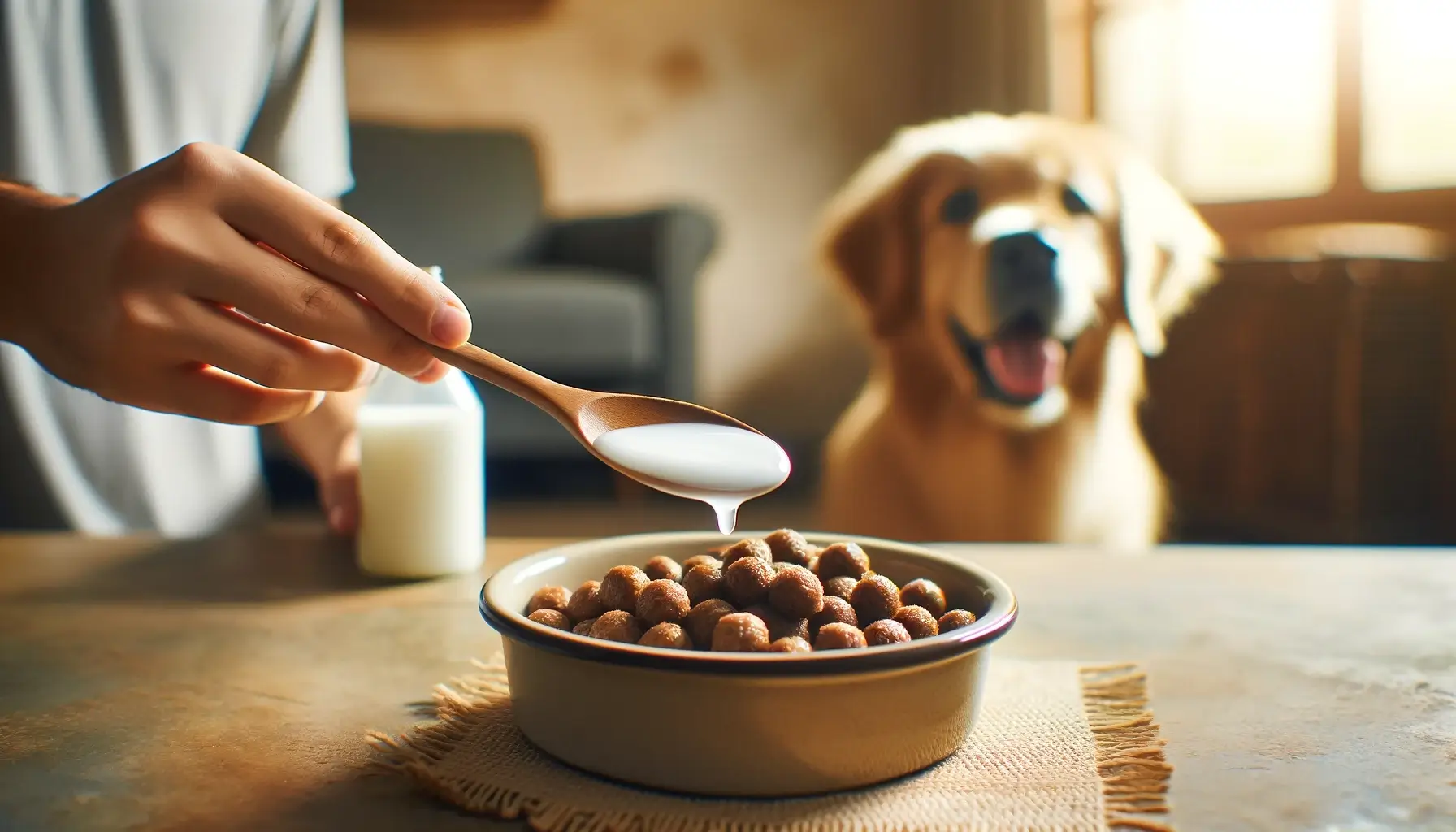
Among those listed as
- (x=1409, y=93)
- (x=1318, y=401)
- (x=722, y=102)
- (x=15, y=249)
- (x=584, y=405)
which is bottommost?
(x=1318, y=401)

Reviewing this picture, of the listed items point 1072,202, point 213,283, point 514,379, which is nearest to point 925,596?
point 514,379

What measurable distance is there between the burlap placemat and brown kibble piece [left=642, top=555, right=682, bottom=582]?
101 millimetres

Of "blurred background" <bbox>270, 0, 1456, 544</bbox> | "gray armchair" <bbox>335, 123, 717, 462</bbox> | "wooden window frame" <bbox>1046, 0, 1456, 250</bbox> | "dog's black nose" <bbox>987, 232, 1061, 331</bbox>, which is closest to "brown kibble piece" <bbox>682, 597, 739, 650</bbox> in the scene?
"dog's black nose" <bbox>987, 232, 1061, 331</bbox>

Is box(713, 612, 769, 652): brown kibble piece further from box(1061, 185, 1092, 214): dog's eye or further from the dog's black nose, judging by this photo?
box(1061, 185, 1092, 214): dog's eye

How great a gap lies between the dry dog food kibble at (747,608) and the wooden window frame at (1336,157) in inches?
106

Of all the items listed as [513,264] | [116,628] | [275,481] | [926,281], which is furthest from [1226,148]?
[116,628]

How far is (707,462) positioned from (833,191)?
3.32m

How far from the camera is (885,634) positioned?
19.8 inches

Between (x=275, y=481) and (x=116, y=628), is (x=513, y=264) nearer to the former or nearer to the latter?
(x=275, y=481)

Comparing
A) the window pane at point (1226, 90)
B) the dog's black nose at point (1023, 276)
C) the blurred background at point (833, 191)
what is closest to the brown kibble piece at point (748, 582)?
the dog's black nose at point (1023, 276)

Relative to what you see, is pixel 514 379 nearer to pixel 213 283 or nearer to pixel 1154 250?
pixel 213 283

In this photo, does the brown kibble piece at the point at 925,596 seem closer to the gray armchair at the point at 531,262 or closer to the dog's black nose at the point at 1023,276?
the dog's black nose at the point at 1023,276

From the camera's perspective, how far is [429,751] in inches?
19.6

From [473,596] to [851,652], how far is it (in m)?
0.44
